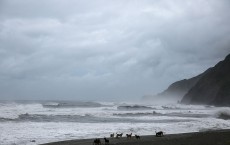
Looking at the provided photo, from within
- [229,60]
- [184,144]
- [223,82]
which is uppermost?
[229,60]

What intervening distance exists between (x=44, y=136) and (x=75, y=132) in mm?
3371

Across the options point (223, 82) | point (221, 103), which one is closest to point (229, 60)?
point (223, 82)

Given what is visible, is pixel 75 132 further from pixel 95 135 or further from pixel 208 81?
pixel 208 81

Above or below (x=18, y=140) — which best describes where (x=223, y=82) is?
above

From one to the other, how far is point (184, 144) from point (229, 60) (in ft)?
331

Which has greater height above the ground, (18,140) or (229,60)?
(229,60)

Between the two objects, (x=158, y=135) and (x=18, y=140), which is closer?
(x=18, y=140)

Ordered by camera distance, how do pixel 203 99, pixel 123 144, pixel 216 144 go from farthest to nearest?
pixel 203 99 < pixel 123 144 < pixel 216 144

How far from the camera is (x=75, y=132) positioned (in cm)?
2936

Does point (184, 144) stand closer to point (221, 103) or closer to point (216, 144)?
point (216, 144)

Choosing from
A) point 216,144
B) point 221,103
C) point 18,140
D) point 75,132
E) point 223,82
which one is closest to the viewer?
point 216,144

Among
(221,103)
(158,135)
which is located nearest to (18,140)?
(158,135)

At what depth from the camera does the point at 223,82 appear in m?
109

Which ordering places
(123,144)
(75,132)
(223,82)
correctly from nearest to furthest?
(123,144)
(75,132)
(223,82)
